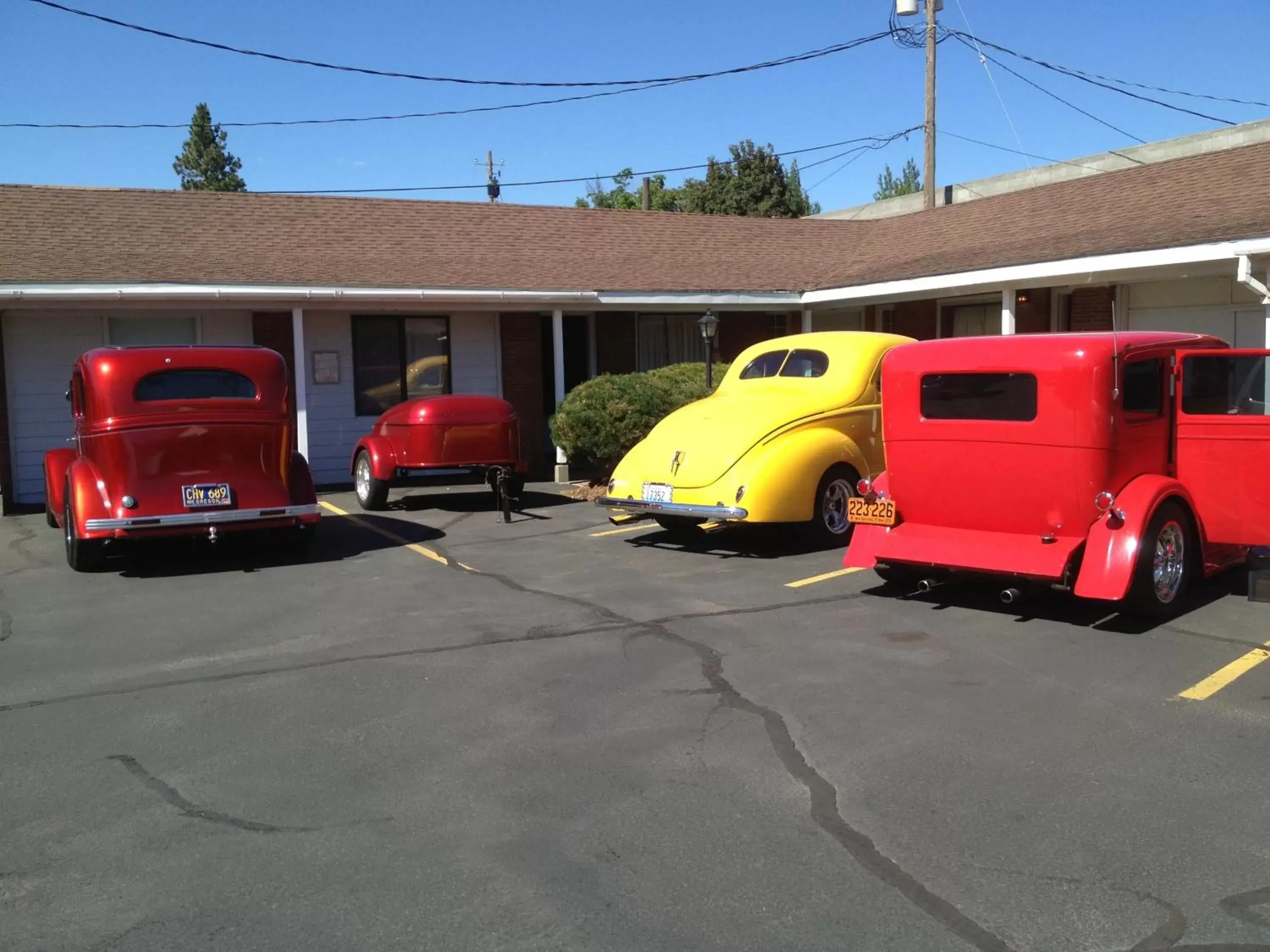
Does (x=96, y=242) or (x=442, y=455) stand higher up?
(x=96, y=242)

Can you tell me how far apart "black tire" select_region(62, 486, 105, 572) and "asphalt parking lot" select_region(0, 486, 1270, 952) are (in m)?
A: 1.28

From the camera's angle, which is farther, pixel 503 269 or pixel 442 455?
pixel 503 269

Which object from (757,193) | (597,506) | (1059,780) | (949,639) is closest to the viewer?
(1059,780)

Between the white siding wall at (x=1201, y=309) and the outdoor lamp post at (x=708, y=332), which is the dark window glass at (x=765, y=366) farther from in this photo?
the white siding wall at (x=1201, y=309)

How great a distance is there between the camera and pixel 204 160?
71938 mm

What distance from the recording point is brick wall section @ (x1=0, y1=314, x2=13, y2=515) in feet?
47.2

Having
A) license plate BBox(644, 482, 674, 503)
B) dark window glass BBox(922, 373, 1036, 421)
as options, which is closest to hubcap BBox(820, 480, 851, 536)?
license plate BBox(644, 482, 674, 503)

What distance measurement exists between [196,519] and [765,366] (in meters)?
5.55

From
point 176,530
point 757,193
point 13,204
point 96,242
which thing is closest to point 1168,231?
point 176,530

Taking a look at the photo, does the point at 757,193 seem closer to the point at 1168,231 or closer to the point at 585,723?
the point at 1168,231

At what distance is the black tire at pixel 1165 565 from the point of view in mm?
6684

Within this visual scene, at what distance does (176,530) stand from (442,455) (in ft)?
→ 12.0

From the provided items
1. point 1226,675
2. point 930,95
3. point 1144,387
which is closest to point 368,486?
point 1144,387

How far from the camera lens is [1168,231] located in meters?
12.3
